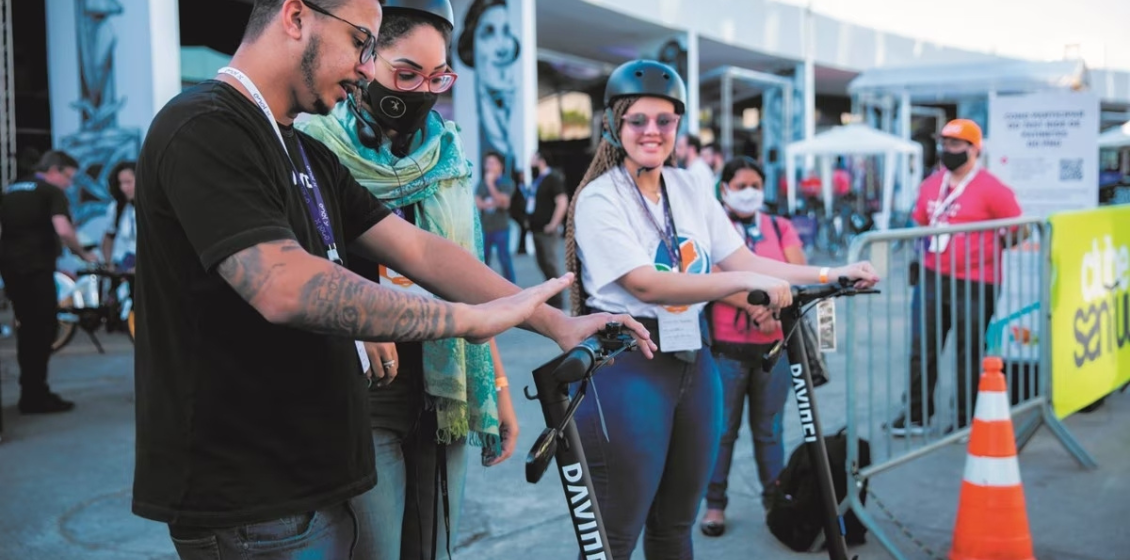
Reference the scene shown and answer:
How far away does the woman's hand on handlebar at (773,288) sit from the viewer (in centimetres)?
294

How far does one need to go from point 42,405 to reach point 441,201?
A: 591cm

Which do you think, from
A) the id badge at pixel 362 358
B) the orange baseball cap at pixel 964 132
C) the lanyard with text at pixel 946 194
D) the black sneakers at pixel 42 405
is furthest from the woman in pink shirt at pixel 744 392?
the black sneakers at pixel 42 405

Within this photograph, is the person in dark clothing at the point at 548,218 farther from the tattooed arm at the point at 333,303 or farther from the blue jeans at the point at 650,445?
the tattooed arm at the point at 333,303

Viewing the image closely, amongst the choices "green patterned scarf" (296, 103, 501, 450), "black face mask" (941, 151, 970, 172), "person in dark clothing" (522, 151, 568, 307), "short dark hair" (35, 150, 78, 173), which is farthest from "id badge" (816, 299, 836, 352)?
"person in dark clothing" (522, 151, 568, 307)

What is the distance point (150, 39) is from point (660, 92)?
35.8 feet

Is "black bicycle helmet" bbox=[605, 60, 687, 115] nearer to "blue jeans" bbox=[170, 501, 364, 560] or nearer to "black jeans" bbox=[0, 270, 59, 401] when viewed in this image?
"blue jeans" bbox=[170, 501, 364, 560]

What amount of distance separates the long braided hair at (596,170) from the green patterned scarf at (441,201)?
1.81 feet

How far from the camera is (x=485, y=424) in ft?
8.38

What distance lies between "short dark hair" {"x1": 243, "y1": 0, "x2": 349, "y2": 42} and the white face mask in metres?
3.76

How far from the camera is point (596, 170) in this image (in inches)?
126

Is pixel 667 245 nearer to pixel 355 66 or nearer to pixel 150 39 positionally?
pixel 355 66

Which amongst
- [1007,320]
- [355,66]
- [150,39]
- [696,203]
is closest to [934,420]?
[1007,320]

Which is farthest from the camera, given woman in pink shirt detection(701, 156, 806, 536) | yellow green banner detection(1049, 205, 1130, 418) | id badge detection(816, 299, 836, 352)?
yellow green banner detection(1049, 205, 1130, 418)

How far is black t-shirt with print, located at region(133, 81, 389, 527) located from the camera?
4.99 feet
